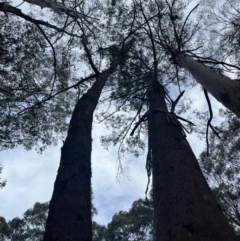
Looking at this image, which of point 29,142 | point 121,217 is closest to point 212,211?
point 29,142

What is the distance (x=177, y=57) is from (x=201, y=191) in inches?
161

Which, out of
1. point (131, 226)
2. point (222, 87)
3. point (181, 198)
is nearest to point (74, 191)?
point (181, 198)

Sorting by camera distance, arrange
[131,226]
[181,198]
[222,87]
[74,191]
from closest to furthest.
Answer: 1. [181,198]
2. [74,191]
3. [222,87]
4. [131,226]

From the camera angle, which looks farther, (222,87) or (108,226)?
(108,226)

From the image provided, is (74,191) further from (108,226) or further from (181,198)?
(108,226)

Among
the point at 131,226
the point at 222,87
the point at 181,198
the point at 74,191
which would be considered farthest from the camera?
the point at 131,226

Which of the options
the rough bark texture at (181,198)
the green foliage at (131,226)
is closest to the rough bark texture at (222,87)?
the rough bark texture at (181,198)

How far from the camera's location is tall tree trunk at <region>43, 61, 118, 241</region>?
270 cm

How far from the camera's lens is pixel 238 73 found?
9469 millimetres

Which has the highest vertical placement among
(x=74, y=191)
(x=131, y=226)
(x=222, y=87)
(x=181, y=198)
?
(x=131, y=226)

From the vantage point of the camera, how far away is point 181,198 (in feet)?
9.41

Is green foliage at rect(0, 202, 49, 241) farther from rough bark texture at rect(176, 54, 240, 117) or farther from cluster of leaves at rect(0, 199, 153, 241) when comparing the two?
rough bark texture at rect(176, 54, 240, 117)

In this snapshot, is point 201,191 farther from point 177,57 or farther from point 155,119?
point 177,57

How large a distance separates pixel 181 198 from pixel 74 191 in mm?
1153
